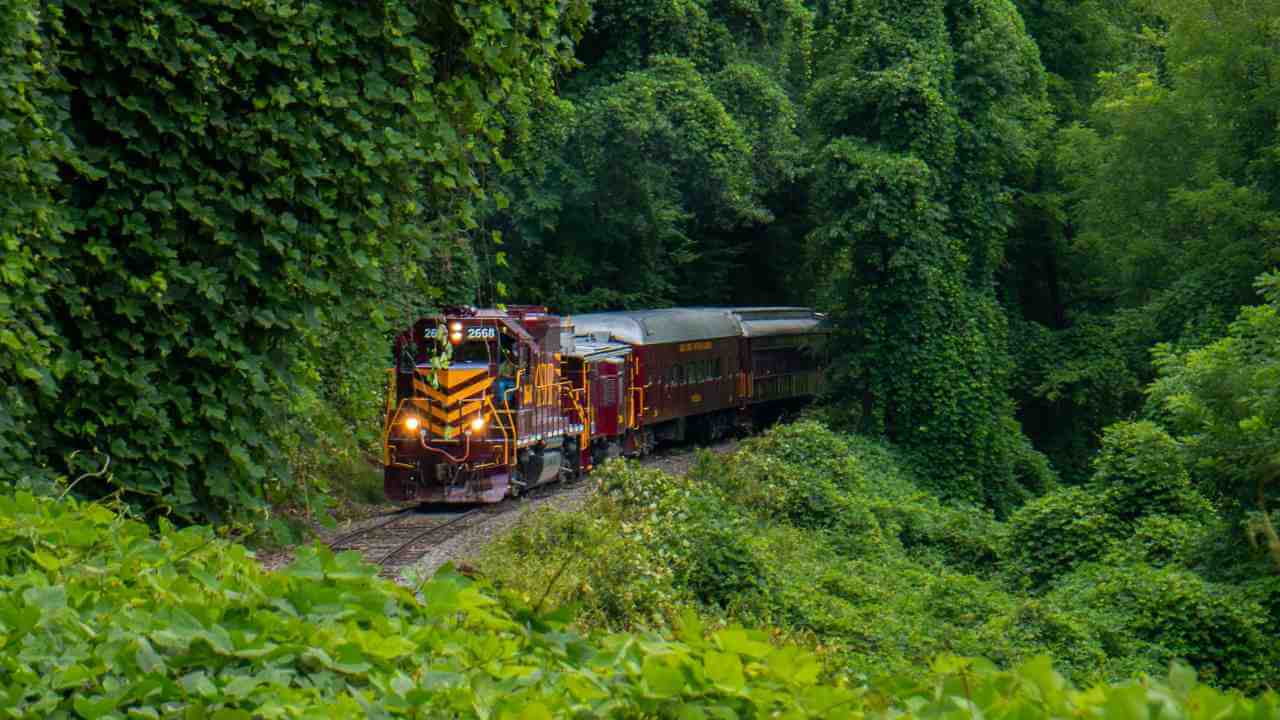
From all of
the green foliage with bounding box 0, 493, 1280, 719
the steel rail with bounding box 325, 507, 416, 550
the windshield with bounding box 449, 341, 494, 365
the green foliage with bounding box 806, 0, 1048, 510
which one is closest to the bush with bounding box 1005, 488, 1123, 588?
the green foliage with bounding box 806, 0, 1048, 510

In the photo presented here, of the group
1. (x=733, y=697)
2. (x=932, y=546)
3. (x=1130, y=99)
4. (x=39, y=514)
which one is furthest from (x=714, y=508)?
(x=1130, y=99)

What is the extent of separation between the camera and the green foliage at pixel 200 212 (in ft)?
24.4

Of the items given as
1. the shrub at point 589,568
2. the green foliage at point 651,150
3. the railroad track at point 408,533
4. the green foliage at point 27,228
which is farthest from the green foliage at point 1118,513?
the green foliage at point 27,228

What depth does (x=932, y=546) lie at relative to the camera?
69.6ft

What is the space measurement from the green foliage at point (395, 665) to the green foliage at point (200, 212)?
3.59m

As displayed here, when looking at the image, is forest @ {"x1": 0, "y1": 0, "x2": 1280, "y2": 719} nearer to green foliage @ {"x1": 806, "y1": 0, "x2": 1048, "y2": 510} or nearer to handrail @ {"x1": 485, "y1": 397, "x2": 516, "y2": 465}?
green foliage @ {"x1": 806, "y1": 0, "x2": 1048, "y2": 510}

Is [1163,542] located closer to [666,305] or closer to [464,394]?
[464,394]

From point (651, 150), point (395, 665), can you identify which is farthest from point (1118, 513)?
point (395, 665)

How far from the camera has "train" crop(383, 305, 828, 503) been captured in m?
19.2

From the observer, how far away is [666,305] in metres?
35.3

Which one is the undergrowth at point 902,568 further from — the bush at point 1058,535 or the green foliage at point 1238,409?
the green foliage at point 1238,409

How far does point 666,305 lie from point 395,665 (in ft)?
105

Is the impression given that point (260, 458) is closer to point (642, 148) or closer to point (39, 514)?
point (39, 514)

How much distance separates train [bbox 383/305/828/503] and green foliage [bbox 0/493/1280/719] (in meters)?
8.76
